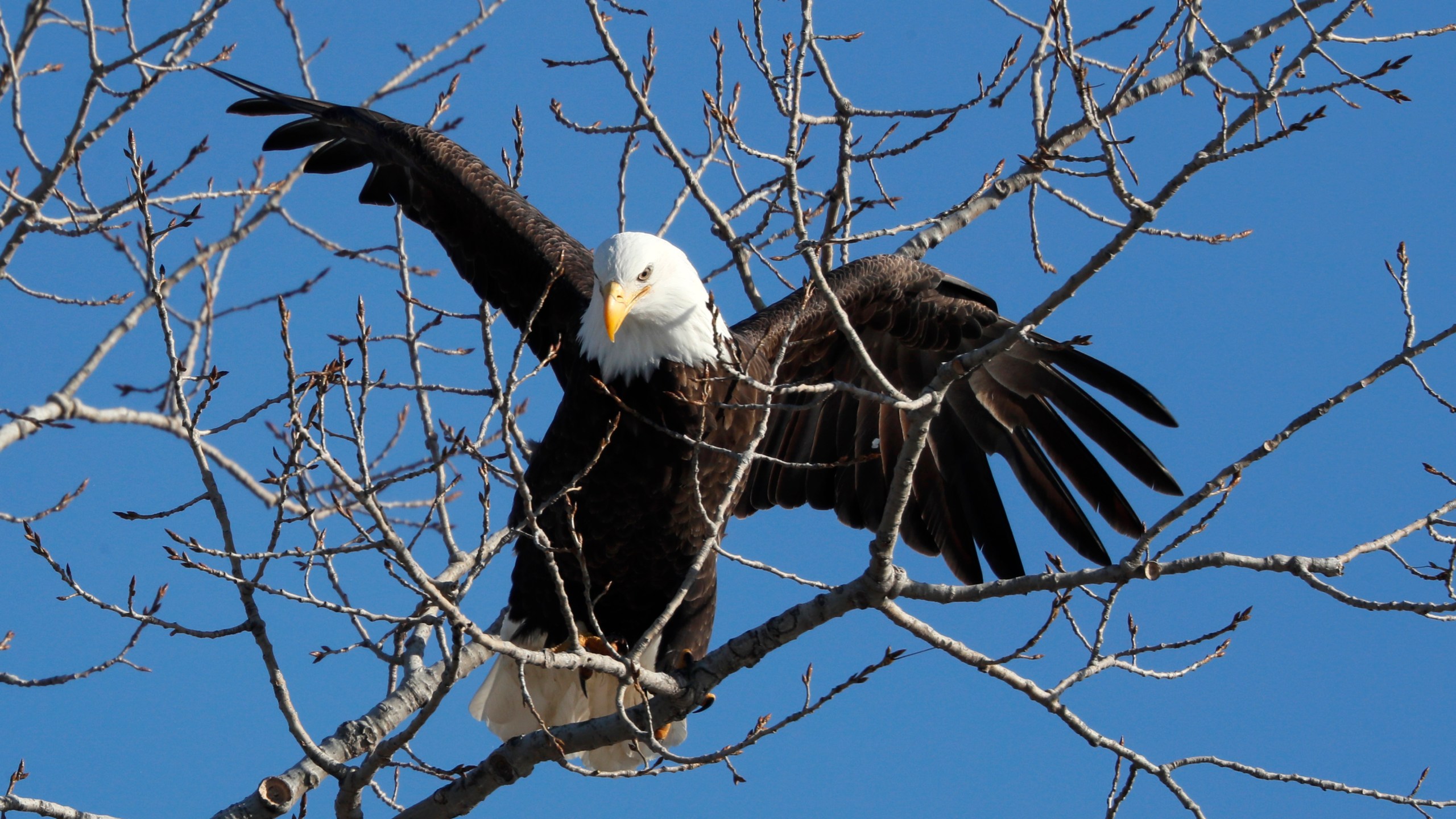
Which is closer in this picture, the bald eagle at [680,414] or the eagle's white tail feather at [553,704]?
the bald eagle at [680,414]

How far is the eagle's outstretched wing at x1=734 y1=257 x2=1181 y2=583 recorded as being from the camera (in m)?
4.46

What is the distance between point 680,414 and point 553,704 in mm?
1582

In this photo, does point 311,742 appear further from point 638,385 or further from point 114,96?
point 114,96

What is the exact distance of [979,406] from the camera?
16.8ft

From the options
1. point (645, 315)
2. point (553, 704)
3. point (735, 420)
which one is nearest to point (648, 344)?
point (645, 315)

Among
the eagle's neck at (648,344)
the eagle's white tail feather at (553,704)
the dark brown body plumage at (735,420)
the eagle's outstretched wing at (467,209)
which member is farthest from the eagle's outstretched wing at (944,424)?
the eagle's white tail feather at (553,704)

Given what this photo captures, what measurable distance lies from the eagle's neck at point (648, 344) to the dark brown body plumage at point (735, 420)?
0.04 metres

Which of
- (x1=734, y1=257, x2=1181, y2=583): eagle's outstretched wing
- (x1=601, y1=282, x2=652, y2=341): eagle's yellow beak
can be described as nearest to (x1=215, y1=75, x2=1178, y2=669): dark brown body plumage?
(x1=734, y1=257, x2=1181, y2=583): eagle's outstretched wing

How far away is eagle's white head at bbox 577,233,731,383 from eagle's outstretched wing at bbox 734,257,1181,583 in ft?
0.59

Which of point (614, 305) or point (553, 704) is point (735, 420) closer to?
point (614, 305)

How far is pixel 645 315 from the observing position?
13.7 feet

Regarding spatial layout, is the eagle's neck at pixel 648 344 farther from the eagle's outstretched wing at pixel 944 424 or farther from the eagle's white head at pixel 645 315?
the eagle's outstretched wing at pixel 944 424

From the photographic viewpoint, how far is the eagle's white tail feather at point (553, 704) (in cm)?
508

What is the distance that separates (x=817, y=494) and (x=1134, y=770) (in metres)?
2.29
